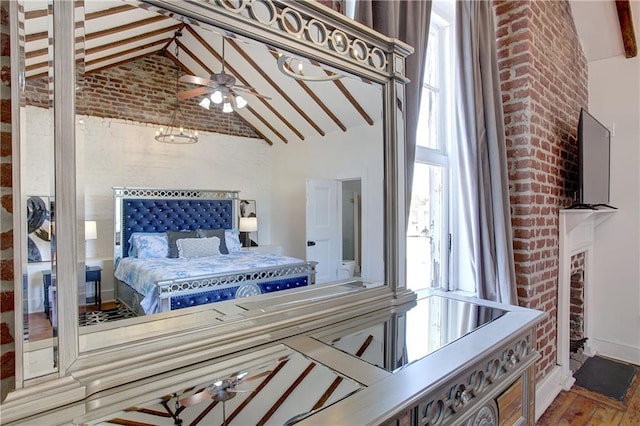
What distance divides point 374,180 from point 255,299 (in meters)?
0.70

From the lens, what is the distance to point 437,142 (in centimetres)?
258

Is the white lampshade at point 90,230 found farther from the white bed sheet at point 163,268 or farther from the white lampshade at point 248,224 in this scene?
the white lampshade at point 248,224

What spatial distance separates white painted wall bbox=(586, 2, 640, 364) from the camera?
3.33m

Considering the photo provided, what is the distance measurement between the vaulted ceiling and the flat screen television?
2191 millimetres

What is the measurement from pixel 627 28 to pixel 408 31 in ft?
9.46

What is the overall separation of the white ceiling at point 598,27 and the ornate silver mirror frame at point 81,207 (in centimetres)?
289

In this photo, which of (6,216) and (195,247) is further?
(195,247)

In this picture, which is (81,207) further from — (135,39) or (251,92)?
(251,92)

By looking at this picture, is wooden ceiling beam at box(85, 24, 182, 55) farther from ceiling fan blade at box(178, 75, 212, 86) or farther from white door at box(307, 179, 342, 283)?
white door at box(307, 179, 342, 283)

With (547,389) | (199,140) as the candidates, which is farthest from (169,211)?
(547,389)

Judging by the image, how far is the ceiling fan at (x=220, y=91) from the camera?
1.08 meters

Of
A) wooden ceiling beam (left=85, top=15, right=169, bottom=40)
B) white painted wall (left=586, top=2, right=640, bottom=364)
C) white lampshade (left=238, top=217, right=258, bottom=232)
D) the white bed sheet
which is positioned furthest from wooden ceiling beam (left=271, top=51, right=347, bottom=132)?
white painted wall (left=586, top=2, right=640, bottom=364)

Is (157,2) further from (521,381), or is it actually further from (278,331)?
(521,381)

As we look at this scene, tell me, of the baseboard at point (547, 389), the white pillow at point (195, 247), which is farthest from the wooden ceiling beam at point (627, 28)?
the white pillow at point (195, 247)
